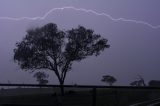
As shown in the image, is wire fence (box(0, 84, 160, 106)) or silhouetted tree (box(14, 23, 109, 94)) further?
silhouetted tree (box(14, 23, 109, 94))

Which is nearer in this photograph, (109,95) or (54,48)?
(109,95)

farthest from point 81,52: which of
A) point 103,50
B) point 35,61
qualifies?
point 35,61

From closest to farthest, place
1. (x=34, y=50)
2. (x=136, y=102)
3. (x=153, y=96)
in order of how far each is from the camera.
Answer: (x=153, y=96) → (x=136, y=102) → (x=34, y=50)

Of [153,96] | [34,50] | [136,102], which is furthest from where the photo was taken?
[34,50]

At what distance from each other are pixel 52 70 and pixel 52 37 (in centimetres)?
430

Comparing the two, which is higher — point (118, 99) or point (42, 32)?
point (42, 32)

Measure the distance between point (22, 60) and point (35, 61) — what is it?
5.70 feet

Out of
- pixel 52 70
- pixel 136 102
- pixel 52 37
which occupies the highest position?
pixel 52 37

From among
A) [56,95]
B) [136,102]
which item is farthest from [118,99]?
[56,95]

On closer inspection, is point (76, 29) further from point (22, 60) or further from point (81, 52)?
point (22, 60)

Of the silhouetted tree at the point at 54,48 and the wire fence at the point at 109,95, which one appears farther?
the silhouetted tree at the point at 54,48

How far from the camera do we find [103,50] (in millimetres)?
49781

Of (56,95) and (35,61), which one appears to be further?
(35,61)

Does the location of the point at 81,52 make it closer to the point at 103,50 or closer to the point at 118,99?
the point at 103,50
